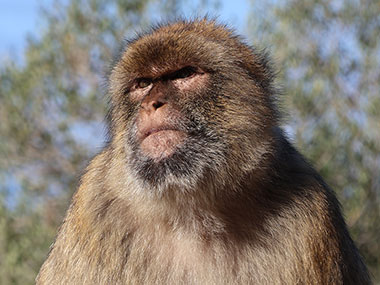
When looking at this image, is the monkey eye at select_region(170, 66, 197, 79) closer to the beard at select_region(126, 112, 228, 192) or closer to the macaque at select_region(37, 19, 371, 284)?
the macaque at select_region(37, 19, 371, 284)

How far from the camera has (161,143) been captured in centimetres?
379

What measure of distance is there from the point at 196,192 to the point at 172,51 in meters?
0.78

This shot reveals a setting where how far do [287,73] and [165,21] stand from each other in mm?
8023

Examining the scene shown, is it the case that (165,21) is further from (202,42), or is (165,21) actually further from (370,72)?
(370,72)

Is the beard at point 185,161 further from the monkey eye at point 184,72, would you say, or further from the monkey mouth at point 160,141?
the monkey eye at point 184,72

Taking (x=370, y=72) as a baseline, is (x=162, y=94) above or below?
above

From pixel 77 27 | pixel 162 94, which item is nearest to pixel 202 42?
pixel 162 94

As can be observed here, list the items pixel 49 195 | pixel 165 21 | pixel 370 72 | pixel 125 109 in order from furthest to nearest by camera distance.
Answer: pixel 49 195
pixel 370 72
pixel 165 21
pixel 125 109

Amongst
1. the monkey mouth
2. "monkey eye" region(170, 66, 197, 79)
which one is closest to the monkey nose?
the monkey mouth

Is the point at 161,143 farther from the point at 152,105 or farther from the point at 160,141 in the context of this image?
the point at 152,105

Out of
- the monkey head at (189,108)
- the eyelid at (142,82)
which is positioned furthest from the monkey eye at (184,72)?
the eyelid at (142,82)

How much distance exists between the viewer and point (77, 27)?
13.4 meters

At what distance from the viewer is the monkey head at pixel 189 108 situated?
380cm

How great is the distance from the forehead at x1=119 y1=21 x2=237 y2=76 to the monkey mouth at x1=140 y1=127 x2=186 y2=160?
16.3 inches
